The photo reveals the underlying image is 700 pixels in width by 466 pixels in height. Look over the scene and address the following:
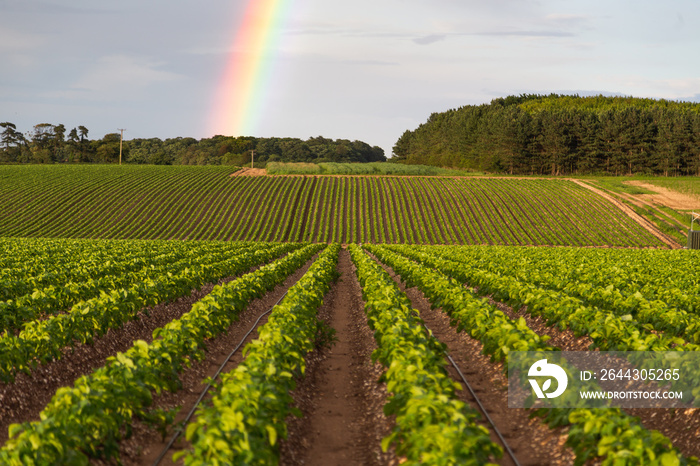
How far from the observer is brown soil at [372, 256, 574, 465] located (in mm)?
7238

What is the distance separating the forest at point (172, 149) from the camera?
442 ft

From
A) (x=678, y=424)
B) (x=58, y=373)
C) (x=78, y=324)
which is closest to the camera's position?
(x=678, y=424)

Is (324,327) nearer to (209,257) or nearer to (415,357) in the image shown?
(415,357)

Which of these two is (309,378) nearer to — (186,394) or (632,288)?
(186,394)

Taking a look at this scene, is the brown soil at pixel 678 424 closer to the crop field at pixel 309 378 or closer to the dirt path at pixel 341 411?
the crop field at pixel 309 378

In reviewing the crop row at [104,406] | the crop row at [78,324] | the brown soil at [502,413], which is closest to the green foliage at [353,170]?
the crop row at [78,324]

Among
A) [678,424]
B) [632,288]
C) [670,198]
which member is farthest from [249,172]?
[678,424]

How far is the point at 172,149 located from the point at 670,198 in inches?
5198

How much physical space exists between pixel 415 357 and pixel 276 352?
7.26ft

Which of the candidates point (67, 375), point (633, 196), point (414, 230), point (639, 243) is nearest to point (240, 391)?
point (67, 375)

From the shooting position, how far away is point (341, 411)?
29.9 ft

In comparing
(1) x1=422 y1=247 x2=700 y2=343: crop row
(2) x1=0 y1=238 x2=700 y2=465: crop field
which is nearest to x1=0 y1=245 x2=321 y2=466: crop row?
(2) x1=0 y1=238 x2=700 y2=465: crop field

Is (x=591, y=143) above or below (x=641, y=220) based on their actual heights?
above

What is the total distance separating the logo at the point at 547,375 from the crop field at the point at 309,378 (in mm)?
397
